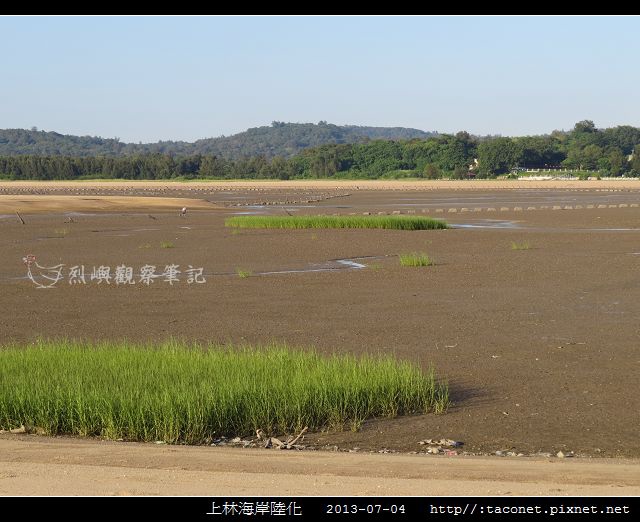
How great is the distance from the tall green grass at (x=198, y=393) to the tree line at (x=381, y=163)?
146684 mm

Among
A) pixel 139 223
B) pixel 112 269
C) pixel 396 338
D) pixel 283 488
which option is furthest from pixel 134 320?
pixel 139 223

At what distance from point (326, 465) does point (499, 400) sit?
3.87m

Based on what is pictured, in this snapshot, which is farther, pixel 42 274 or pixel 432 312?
pixel 42 274

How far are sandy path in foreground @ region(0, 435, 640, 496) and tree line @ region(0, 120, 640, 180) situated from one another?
14961 cm

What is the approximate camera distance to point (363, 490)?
7.48m

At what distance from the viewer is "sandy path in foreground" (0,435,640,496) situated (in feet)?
24.7

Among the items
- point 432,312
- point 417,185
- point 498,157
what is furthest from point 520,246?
point 498,157

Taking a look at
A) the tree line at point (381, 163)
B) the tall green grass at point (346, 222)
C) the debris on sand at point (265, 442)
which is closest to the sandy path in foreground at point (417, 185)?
the tree line at point (381, 163)

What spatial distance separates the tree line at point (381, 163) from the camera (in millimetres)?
162875

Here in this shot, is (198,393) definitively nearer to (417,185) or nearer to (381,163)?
(417,185)

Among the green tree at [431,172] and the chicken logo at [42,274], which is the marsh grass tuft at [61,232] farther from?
the green tree at [431,172]

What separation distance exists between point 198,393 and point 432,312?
8615 mm

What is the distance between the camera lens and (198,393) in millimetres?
10984
